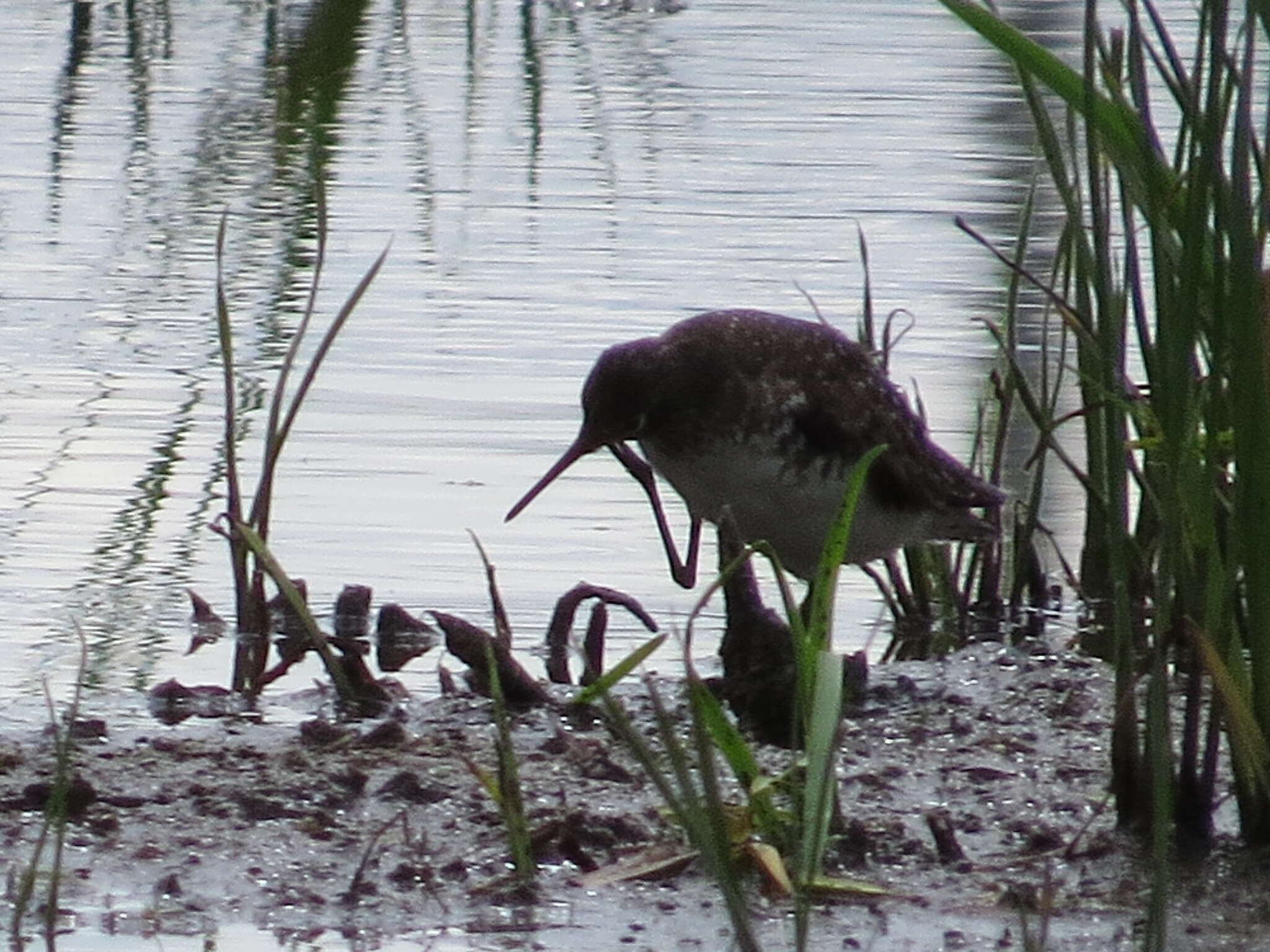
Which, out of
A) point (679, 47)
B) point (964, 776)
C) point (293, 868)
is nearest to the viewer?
point (293, 868)

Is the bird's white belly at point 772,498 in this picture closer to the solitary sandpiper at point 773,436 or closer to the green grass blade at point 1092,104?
the solitary sandpiper at point 773,436

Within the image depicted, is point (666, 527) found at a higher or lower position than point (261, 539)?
lower

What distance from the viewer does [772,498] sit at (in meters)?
5.89

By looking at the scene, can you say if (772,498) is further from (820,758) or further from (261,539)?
(820,758)

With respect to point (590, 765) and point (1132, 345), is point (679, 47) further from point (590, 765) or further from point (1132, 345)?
point (590, 765)

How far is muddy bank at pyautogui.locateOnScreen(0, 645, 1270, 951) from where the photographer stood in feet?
13.1

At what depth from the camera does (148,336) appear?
8102 millimetres

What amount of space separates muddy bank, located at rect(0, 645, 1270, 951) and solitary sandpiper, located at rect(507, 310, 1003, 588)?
713 millimetres

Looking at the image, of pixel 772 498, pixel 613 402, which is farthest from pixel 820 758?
pixel 613 402

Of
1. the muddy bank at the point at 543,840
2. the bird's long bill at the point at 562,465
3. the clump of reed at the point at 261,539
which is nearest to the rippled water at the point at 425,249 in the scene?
the clump of reed at the point at 261,539

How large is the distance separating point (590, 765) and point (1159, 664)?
1242 mm

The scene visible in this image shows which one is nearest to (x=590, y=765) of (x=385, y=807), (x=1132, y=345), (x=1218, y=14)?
(x=385, y=807)

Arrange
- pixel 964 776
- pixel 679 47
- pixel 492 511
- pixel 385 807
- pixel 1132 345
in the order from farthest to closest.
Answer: pixel 679 47 < pixel 1132 345 < pixel 492 511 < pixel 964 776 < pixel 385 807

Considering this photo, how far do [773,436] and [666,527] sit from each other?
30 centimetres
